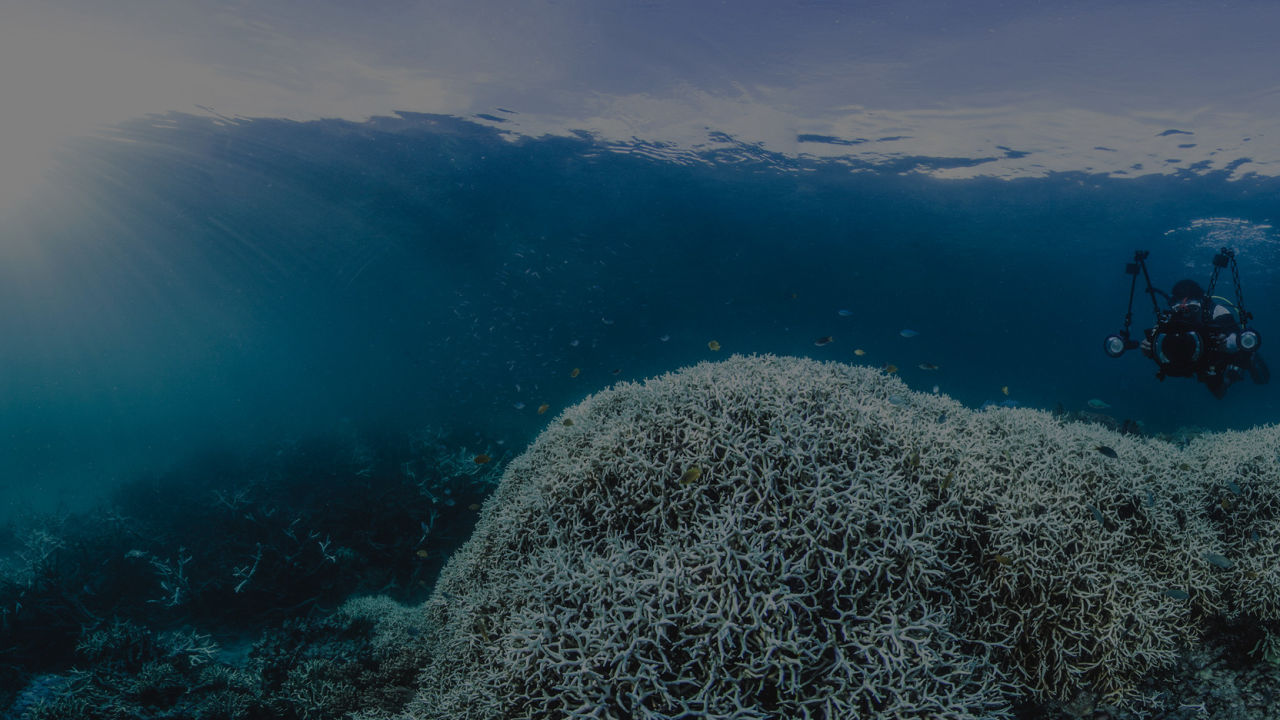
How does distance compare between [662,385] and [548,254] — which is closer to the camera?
[662,385]

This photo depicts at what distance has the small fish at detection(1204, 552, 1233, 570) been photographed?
11.4 ft

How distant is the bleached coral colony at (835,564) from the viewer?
272 centimetres

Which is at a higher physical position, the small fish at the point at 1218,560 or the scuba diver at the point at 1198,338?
the scuba diver at the point at 1198,338

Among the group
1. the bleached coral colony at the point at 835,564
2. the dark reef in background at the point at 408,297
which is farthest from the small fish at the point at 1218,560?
the dark reef in background at the point at 408,297

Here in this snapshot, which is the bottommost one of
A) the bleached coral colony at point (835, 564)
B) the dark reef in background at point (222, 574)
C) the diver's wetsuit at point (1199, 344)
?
the dark reef in background at point (222, 574)

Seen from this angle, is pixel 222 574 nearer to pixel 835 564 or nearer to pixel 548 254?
pixel 835 564

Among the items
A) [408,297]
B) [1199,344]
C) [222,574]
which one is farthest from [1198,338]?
[408,297]

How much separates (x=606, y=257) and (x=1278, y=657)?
3185cm

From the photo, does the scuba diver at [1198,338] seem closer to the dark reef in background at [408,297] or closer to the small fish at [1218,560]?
the small fish at [1218,560]

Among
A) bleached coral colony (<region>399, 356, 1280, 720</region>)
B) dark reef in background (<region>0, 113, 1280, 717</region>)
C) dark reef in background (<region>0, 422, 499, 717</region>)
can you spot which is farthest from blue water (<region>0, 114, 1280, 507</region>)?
bleached coral colony (<region>399, 356, 1280, 720</region>)

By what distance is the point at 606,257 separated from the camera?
33312 mm

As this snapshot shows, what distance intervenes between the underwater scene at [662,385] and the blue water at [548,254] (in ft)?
1.17

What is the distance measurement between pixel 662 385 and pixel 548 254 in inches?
1160

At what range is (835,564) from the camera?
299cm
